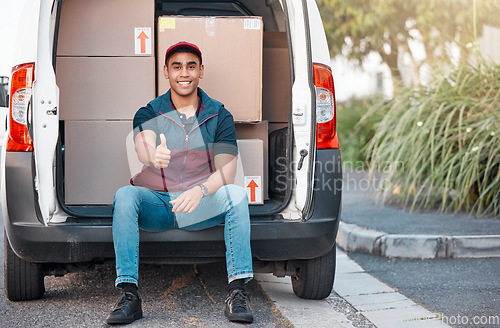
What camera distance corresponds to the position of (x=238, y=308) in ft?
10.0

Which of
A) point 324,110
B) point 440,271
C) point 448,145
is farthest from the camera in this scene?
point 448,145

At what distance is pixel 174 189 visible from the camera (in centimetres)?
328

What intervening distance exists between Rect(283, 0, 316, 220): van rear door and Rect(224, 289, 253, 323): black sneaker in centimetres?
52

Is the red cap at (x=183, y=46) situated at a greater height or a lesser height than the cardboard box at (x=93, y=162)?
greater

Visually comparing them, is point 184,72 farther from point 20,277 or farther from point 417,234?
point 417,234

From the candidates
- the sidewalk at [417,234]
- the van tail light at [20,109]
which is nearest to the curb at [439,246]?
the sidewalk at [417,234]

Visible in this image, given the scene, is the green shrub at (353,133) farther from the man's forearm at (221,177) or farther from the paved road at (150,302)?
the man's forearm at (221,177)

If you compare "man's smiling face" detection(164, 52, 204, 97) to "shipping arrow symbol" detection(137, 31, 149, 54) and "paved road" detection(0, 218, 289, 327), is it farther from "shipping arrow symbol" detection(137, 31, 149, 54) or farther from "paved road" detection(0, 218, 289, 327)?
"paved road" detection(0, 218, 289, 327)

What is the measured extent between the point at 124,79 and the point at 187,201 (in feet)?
3.03

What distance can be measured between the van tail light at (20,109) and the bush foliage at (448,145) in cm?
400

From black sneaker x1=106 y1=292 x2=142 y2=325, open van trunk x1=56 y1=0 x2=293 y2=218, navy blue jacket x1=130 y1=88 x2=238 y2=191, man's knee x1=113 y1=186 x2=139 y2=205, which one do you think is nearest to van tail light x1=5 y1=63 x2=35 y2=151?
open van trunk x1=56 y1=0 x2=293 y2=218

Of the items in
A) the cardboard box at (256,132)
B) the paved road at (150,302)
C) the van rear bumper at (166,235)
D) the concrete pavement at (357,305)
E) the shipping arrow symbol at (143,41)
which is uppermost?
the shipping arrow symbol at (143,41)

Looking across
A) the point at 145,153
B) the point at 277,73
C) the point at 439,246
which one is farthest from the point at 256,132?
the point at 439,246

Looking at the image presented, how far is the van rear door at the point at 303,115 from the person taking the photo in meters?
3.14
